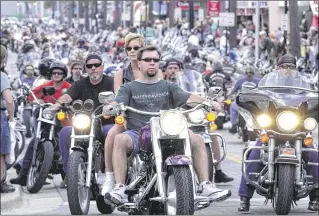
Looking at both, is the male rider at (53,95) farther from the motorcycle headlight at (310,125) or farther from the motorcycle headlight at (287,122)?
the motorcycle headlight at (310,125)

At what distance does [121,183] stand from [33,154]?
4634mm

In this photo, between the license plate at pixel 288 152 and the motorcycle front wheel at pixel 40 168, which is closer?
the license plate at pixel 288 152

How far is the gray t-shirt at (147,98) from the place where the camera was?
33.0 feet

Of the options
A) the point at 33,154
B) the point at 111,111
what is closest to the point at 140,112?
the point at 111,111

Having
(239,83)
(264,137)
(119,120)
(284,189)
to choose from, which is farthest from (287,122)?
(239,83)

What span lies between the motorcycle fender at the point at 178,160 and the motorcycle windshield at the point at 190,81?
5.78 metres

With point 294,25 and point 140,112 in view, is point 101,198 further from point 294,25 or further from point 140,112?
point 294,25

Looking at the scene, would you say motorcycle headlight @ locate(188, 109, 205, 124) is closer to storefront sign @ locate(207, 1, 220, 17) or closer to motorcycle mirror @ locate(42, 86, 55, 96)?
motorcycle mirror @ locate(42, 86, 55, 96)

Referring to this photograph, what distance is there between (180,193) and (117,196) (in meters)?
1.00

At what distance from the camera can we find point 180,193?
8906 millimetres

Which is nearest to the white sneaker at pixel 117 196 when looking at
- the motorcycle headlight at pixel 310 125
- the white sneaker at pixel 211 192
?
the white sneaker at pixel 211 192

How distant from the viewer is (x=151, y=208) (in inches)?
381

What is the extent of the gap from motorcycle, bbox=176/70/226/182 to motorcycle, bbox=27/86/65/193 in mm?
1712

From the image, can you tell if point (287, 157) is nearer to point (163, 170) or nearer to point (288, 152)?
point (288, 152)
